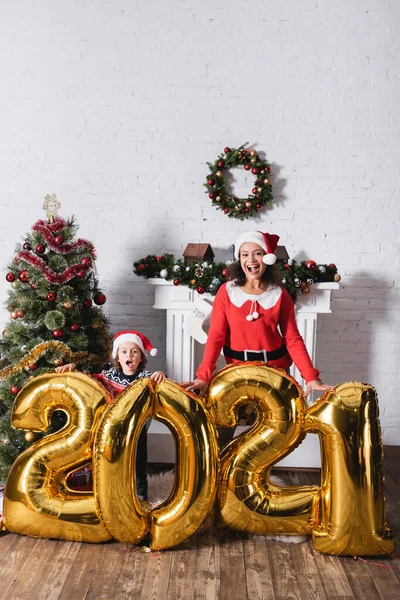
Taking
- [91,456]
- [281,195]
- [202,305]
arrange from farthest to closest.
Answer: [281,195] < [202,305] < [91,456]

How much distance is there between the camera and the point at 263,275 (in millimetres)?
3057

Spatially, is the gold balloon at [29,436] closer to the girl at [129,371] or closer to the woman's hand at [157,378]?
the girl at [129,371]

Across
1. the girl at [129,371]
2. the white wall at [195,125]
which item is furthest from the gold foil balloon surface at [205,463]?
the white wall at [195,125]

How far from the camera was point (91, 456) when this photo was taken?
8.83 ft

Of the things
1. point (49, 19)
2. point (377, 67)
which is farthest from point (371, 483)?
point (49, 19)

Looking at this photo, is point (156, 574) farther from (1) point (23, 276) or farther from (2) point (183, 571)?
(1) point (23, 276)

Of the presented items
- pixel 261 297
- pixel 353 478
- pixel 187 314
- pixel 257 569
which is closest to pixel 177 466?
pixel 257 569

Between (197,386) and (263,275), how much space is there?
0.65 m

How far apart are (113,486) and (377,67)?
2.92 m

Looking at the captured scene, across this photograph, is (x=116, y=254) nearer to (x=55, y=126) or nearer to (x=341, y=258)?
(x=55, y=126)

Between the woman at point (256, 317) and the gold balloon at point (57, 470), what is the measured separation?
22.6 inches

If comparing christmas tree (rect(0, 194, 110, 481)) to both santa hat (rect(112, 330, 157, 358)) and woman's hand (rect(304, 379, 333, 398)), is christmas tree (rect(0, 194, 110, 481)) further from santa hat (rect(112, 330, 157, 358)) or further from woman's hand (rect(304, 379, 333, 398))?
woman's hand (rect(304, 379, 333, 398))

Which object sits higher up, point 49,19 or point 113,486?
point 49,19

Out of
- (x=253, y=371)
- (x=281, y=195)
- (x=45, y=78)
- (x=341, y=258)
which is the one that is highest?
(x=45, y=78)
